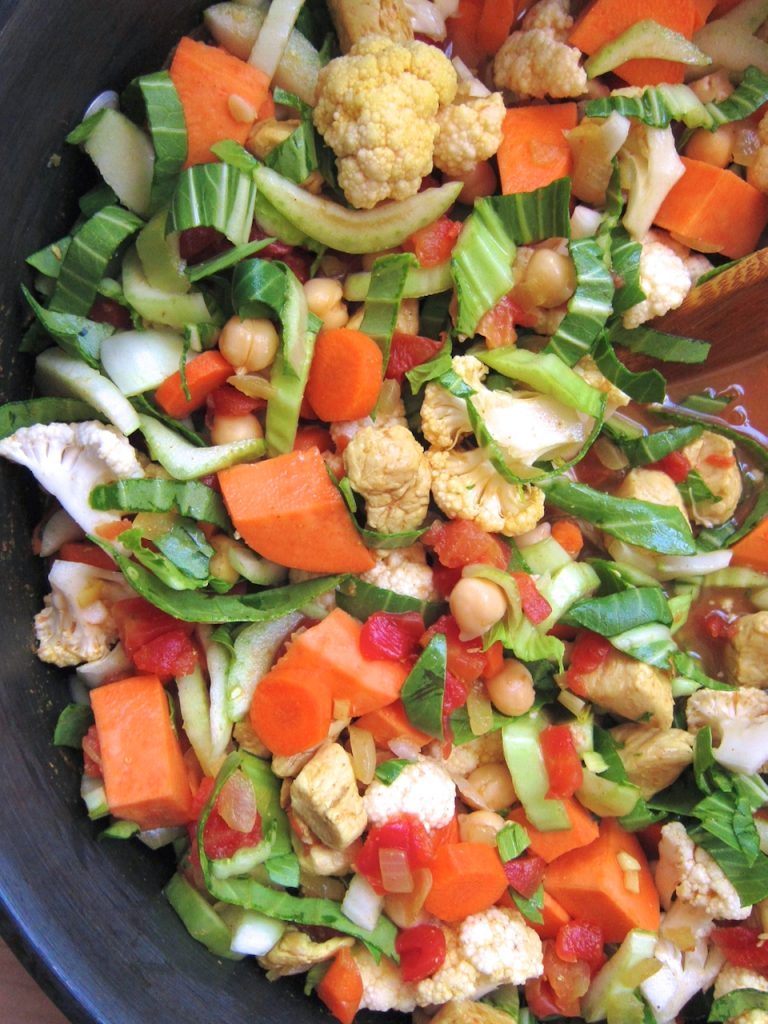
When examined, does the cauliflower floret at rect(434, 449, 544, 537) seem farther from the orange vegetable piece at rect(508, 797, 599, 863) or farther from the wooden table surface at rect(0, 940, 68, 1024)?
the wooden table surface at rect(0, 940, 68, 1024)

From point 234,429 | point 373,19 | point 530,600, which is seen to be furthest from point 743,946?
point 373,19

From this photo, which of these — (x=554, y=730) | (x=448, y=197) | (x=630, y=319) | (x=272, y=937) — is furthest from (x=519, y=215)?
(x=272, y=937)

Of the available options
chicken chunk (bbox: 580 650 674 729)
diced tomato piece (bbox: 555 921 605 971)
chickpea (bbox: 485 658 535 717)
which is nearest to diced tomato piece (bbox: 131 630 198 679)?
chickpea (bbox: 485 658 535 717)

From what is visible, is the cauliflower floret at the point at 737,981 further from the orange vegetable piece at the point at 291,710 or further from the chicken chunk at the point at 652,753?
the orange vegetable piece at the point at 291,710

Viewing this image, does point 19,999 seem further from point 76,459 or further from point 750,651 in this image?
point 750,651

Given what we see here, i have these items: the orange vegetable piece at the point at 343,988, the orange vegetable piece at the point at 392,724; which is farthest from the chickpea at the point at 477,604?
the orange vegetable piece at the point at 343,988

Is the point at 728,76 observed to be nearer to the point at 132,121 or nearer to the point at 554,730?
the point at 132,121
